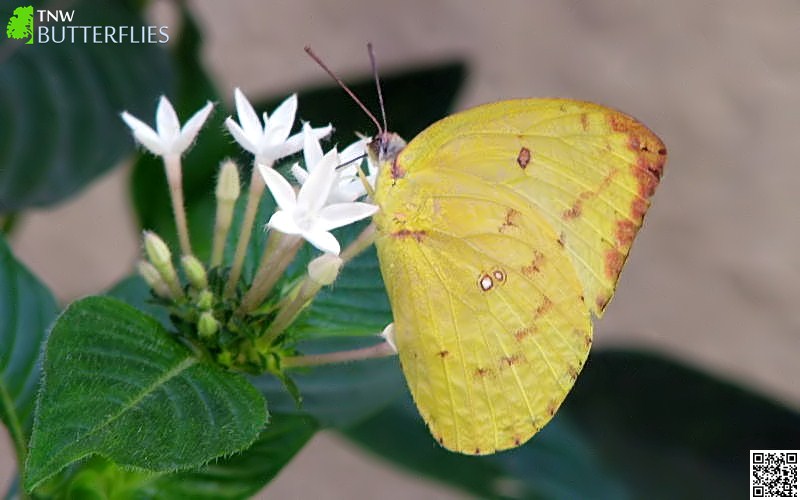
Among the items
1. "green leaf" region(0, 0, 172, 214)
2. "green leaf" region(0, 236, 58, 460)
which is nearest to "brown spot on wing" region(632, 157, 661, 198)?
"green leaf" region(0, 236, 58, 460)

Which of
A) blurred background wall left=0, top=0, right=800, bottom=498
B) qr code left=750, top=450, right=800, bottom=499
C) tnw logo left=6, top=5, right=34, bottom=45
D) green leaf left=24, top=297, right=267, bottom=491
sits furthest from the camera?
blurred background wall left=0, top=0, right=800, bottom=498

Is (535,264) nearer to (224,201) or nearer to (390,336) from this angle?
(390,336)

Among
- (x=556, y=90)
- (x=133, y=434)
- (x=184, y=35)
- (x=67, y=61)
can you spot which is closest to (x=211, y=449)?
(x=133, y=434)

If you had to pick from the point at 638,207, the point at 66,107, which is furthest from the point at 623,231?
the point at 66,107

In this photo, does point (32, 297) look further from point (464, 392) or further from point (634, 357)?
point (634, 357)

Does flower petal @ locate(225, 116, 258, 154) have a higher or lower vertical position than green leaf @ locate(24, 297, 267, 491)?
higher

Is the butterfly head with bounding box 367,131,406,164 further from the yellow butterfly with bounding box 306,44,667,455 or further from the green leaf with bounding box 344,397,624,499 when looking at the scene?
the green leaf with bounding box 344,397,624,499
